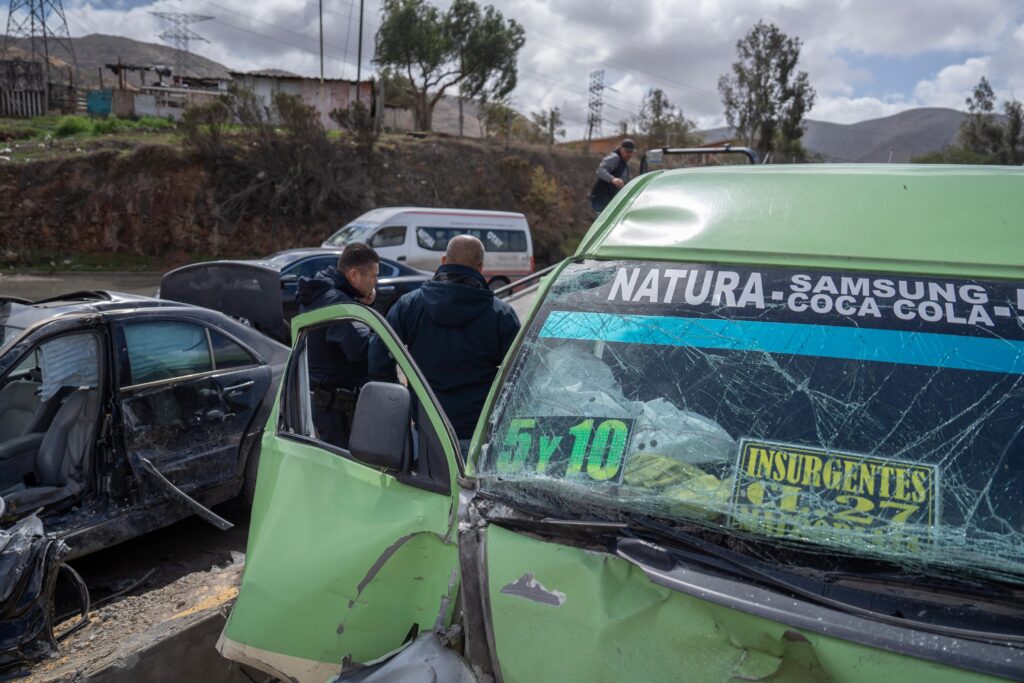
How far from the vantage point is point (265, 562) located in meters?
2.35

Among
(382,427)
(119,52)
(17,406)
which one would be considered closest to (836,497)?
(382,427)

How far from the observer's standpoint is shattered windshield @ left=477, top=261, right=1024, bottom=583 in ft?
5.56

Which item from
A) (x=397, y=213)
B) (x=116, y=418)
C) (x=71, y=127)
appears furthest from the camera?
(x=71, y=127)

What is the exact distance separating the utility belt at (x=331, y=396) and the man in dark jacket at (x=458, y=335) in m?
0.78

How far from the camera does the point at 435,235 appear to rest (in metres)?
16.2

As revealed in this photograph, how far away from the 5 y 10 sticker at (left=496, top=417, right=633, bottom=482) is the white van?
13168mm

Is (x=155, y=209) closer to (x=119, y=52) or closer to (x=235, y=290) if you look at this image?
(x=235, y=290)

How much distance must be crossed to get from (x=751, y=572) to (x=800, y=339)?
67cm

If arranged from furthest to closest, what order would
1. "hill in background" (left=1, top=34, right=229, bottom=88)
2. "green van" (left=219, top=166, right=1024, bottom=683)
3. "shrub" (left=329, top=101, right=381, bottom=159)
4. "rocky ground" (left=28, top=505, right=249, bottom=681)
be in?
"hill in background" (left=1, top=34, right=229, bottom=88), "shrub" (left=329, top=101, right=381, bottom=159), "rocky ground" (left=28, top=505, right=249, bottom=681), "green van" (left=219, top=166, right=1024, bottom=683)

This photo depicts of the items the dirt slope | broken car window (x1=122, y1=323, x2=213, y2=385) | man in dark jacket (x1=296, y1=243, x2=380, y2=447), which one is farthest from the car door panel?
the dirt slope

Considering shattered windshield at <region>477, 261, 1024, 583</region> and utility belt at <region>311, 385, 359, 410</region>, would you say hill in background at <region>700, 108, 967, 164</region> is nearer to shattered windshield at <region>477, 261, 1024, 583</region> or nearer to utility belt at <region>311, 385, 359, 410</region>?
utility belt at <region>311, 385, 359, 410</region>

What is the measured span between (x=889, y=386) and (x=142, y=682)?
9.61 ft

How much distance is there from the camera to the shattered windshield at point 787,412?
5.56 feet

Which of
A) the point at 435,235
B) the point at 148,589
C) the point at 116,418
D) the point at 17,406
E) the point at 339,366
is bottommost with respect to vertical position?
the point at 148,589
